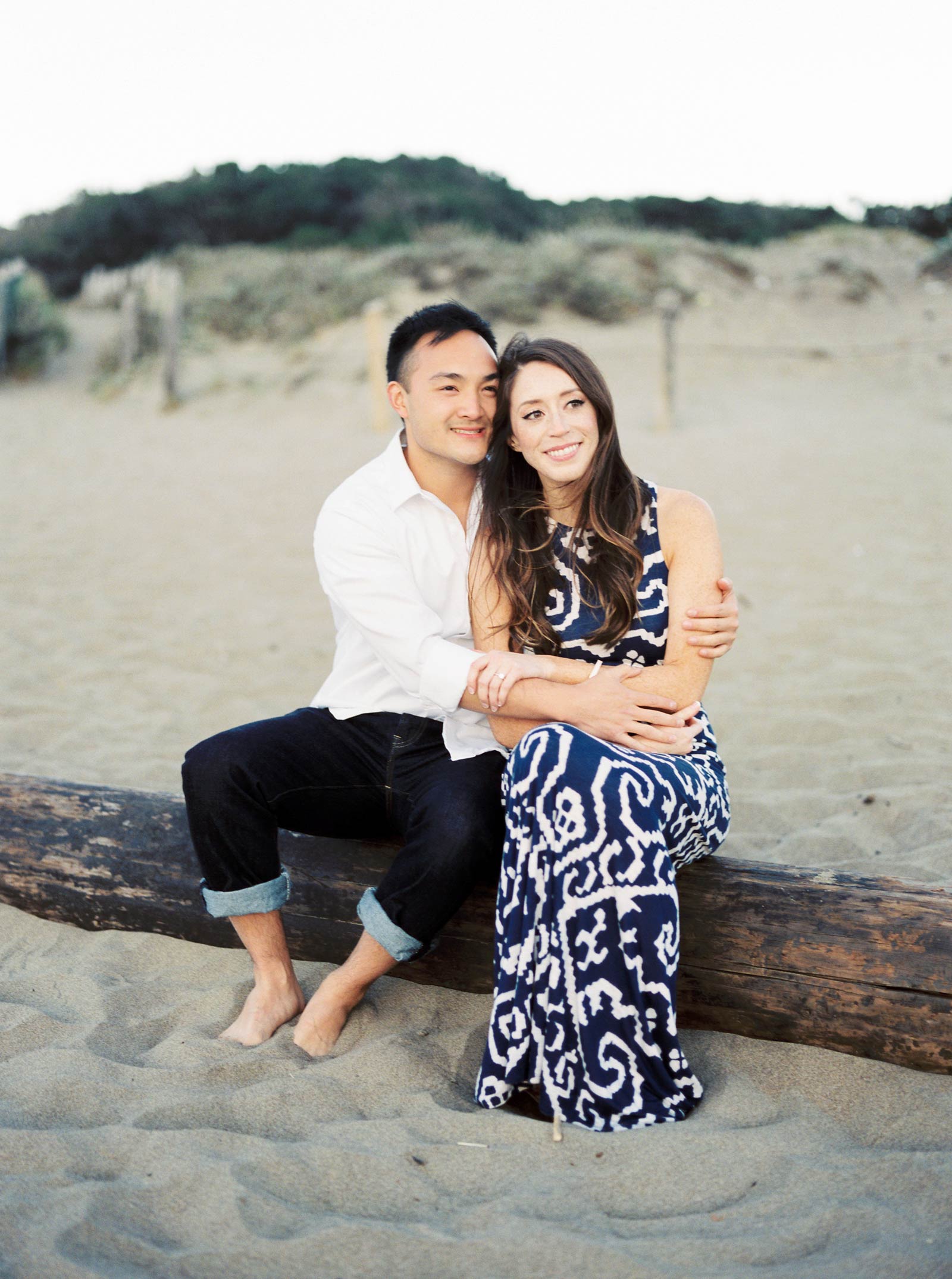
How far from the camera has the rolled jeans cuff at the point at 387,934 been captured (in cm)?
238

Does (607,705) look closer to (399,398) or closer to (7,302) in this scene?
(399,398)

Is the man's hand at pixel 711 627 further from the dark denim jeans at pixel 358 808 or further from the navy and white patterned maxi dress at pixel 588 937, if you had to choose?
the dark denim jeans at pixel 358 808

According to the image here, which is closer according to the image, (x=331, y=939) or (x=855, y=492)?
(x=331, y=939)

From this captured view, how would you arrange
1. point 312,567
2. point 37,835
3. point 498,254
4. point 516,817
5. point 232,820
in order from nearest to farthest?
1. point 516,817
2. point 232,820
3. point 37,835
4. point 312,567
5. point 498,254

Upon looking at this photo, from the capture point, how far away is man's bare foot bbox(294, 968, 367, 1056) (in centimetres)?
242

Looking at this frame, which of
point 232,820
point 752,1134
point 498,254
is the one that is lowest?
point 752,1134

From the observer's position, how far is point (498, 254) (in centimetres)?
1678

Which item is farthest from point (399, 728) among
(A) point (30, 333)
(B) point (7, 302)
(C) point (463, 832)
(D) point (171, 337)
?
(A) point (30, 333)

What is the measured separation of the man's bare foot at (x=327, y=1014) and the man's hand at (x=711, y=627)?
118cm

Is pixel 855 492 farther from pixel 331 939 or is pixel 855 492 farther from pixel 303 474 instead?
pixel 331 939

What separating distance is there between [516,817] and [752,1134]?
77 cm

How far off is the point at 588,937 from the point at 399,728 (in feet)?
2.66

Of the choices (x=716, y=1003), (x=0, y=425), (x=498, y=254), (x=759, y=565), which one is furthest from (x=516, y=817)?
(x=498, y=254)

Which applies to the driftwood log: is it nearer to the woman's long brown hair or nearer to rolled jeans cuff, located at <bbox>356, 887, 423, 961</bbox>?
rolled jeans cuff, located at <bbox>356, 887, 423, 961</bbox>
